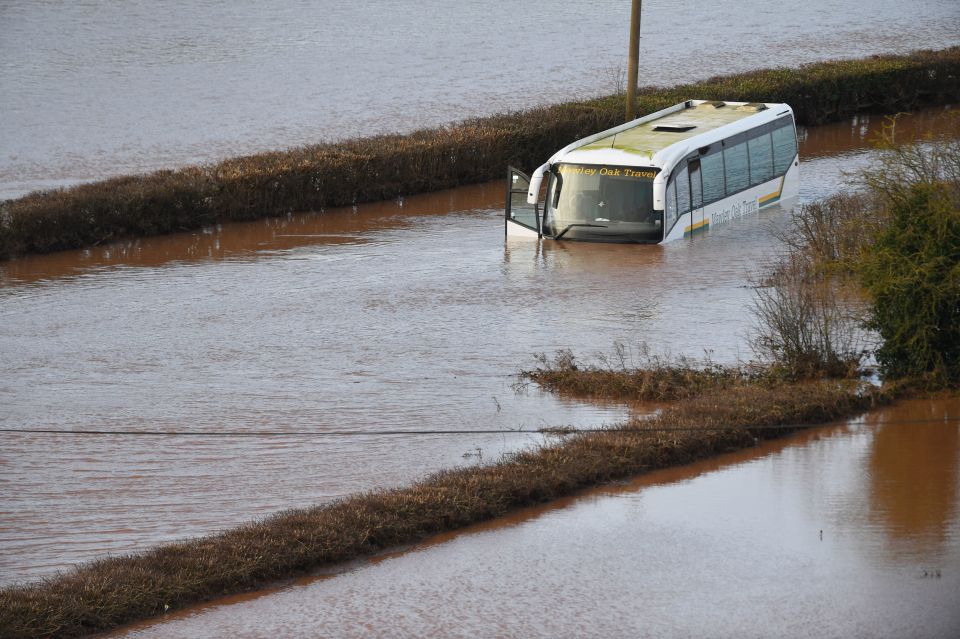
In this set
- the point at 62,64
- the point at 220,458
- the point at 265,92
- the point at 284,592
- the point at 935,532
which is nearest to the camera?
the point at 284,592

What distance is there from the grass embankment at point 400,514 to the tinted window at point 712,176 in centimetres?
890

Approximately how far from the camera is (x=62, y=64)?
5031 centimetres

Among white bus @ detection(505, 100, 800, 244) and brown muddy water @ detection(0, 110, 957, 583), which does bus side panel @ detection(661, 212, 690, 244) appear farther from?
brown muddy water @ detection(0, 110, 957, 583)

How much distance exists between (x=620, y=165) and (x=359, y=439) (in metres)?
9.86

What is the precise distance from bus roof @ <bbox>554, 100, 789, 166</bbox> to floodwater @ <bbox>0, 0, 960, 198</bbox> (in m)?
13.5

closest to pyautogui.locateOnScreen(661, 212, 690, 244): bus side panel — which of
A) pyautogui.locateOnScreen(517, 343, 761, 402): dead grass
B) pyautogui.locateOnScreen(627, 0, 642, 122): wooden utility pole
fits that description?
pyautogui.locateOnScreen(517, 343, 761, 402): dead grass

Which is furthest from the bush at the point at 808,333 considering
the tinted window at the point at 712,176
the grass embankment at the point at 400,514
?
the tinted window at the point at 712,176

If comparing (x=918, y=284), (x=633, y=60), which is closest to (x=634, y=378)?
(x=918, y=284)

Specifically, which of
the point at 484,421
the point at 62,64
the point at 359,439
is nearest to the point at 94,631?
the point at 359,439

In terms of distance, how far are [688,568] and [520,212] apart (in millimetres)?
13258

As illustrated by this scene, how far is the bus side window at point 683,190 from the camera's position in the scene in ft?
74.5

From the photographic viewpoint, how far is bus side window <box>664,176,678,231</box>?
2241cm

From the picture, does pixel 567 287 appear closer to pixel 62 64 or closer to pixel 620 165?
pixel 620 165

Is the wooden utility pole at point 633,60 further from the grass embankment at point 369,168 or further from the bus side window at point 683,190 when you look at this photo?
the bus side window at point 683,190
